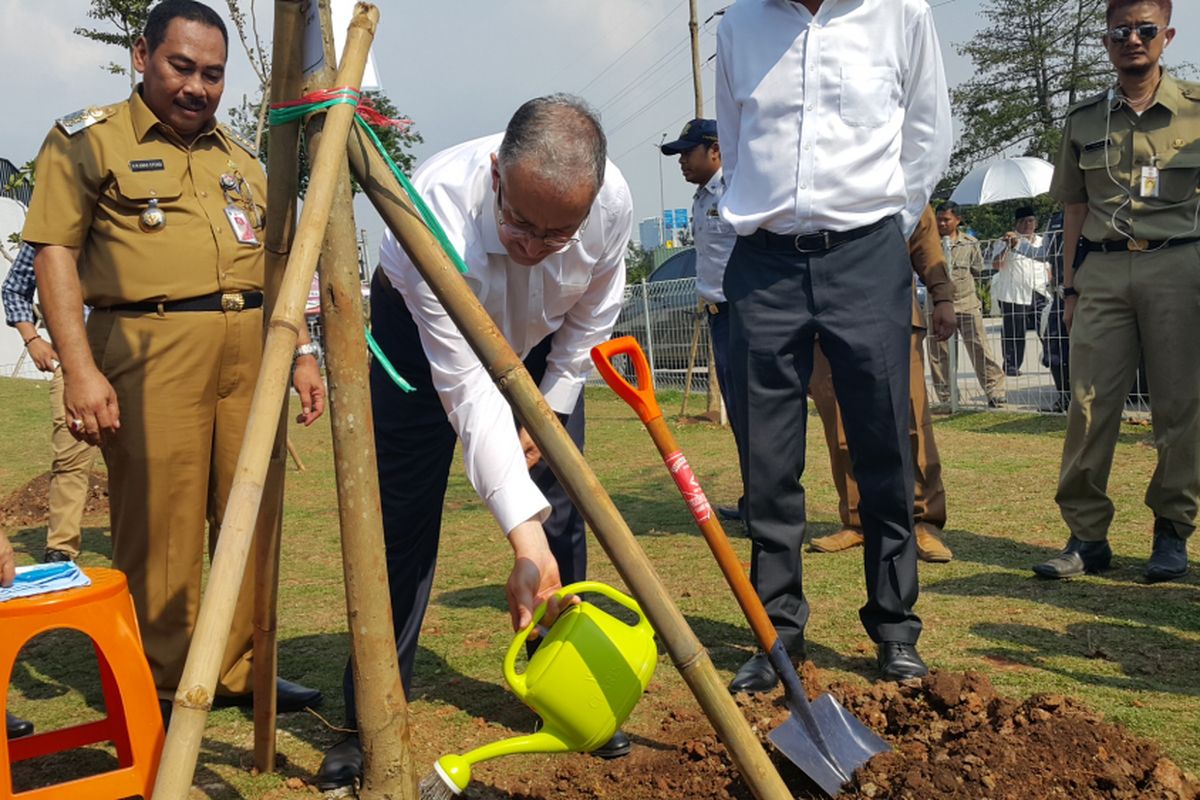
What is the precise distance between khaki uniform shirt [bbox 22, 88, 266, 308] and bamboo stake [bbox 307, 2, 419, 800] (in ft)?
4.49

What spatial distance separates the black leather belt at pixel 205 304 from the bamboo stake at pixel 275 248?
3.79 feet

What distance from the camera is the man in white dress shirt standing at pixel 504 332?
240 centimetres

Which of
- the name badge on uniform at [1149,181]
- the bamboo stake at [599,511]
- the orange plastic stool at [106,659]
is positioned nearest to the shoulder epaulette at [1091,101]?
the name badge on uniform at [1149,181]

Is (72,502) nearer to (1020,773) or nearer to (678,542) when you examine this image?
Result: (678,542)

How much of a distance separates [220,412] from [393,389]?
0.92 meters

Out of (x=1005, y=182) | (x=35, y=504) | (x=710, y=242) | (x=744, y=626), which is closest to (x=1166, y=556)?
(x=744, y=626)

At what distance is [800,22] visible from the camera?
3584 mm

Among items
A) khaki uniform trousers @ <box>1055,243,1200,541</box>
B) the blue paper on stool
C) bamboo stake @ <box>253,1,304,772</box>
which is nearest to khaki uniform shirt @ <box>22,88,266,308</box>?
the blue paper on stool

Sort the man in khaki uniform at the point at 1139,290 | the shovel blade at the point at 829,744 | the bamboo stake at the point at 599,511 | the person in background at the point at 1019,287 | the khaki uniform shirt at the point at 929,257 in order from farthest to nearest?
the person in background at the point at 1019,287 → the khaki uniform shirt at the point at 929,257 → the man in khaki uniform at the point at 1139,290 → the shovel blade at the point at 829,744 → the bamboo stake at the point at 599,511

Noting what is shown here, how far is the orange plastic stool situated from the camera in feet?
8.86

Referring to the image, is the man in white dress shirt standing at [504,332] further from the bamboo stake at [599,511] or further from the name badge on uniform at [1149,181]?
the name badge on uniform at [1149,181]

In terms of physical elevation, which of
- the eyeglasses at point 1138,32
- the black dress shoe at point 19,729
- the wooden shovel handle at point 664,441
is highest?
the eyeglasses at point 1138,32

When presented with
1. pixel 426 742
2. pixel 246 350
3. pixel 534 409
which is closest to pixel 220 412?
pixel 246 350

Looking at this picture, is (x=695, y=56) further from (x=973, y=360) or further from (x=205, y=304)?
(x=205, y=304)
